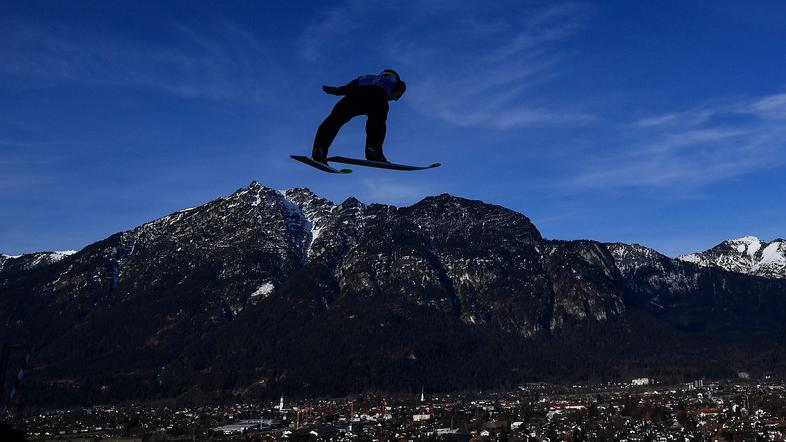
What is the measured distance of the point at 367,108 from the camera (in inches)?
539

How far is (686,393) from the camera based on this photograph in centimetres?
18988

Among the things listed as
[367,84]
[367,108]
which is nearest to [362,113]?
[367,108]

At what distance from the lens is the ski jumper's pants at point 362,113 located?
1359 cm

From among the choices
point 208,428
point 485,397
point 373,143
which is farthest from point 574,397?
point 373,143

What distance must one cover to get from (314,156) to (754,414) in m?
145

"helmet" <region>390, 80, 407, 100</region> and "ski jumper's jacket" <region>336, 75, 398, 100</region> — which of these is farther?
"helmet" <region>390, 80, 407, 100</region>

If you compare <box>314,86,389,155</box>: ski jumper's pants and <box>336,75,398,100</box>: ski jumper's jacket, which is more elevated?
<box>336,75,398,100</box>: ski jumper's jacket

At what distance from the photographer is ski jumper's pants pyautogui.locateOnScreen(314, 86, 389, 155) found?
13.6 m

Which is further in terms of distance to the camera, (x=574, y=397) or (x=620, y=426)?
(x=574, y=397)

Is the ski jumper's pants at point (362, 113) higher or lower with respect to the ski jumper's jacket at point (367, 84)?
lower

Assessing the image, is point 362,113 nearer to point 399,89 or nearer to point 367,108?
point 367,108

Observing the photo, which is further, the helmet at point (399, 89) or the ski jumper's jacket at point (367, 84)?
the helmet at point (399, 89)

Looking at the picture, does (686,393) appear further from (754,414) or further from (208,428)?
(208,428)

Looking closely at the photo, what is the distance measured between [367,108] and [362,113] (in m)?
0.15
